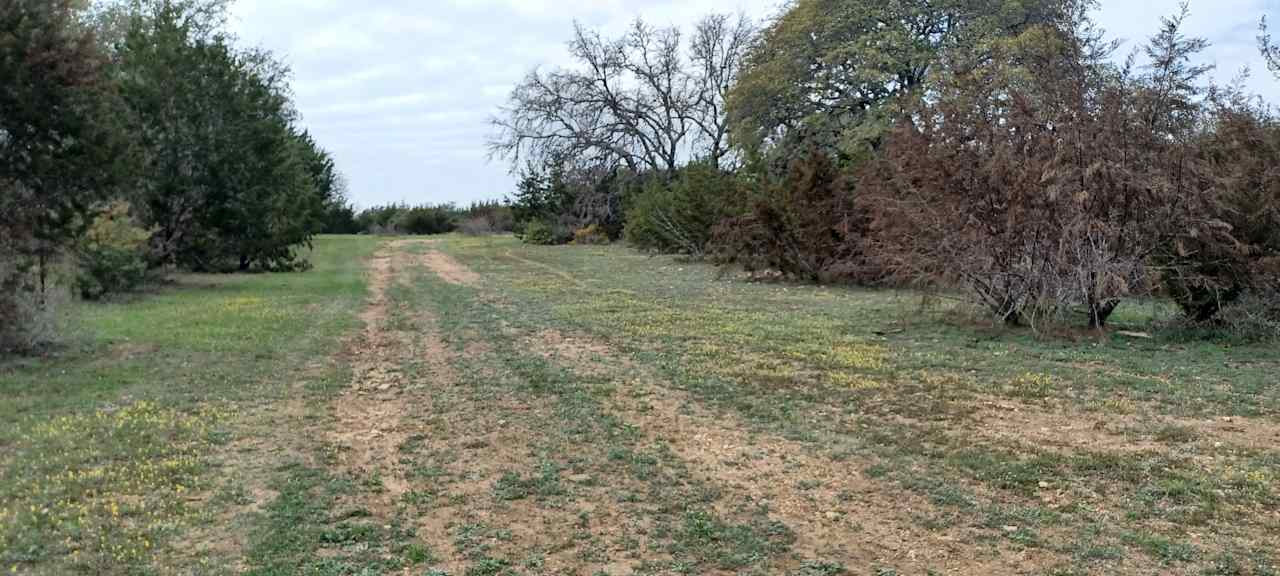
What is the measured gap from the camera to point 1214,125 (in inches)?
472

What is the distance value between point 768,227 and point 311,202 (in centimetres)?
1774

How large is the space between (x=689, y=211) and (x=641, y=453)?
24.0m

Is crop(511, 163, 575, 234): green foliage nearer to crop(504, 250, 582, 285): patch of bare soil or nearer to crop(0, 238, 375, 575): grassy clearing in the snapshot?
crop(504, 250, 582, 285): patch of bare soil

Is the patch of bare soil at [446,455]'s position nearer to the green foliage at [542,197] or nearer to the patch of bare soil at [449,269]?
the patch of bare soil at [449,269]

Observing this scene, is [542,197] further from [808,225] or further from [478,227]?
[808,225]

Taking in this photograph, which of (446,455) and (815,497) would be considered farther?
(446,455)

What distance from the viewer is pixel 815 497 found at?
18.7ft

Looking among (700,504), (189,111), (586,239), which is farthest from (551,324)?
(586,239)

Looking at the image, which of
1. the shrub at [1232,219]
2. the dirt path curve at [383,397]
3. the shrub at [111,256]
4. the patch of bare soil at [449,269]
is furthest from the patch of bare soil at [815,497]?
the patch of bare soil at [449,269]

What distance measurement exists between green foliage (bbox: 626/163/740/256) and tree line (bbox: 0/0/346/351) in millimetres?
11779

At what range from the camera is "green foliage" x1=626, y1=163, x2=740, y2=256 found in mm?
27884

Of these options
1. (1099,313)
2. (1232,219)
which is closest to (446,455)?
(1099,313)

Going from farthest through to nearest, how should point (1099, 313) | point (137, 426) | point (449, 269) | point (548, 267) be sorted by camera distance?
point (548, 267) → point (449, 269) → point (1099, 313) → point (137, 426)

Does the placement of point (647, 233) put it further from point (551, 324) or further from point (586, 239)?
point (551, 324)
